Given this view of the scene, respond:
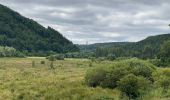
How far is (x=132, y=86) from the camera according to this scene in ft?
115

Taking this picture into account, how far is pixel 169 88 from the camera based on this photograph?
3519 cm

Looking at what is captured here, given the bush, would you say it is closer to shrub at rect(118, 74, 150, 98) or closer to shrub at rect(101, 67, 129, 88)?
shrub at rect(118, 74, 150, 98)

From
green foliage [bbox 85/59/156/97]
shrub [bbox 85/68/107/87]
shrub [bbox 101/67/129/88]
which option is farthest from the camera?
shrub [bbox 85/68/107/87]

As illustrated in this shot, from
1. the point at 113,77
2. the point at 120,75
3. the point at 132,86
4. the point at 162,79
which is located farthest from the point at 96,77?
the point at 162,79

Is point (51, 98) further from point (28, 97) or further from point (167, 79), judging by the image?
point (167, 79)

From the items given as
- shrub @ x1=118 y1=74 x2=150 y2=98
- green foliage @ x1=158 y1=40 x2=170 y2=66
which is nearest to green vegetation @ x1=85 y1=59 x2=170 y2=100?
shrub @ x1=118 y1=74 x2=150 y2=98

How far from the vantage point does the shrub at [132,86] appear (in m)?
34.7

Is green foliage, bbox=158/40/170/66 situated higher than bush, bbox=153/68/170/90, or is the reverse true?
green foliage, bbox=158/40/170/66

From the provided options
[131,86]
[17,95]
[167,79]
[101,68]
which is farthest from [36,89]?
[167,79]

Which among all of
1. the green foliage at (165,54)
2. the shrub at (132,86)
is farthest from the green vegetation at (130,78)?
the green foliage at (165,54)

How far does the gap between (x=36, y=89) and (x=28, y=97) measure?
4787mm

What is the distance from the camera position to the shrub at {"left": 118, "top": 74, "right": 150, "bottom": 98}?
34.7 m

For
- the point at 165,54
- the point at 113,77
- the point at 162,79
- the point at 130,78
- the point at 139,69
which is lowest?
the point at 162,79

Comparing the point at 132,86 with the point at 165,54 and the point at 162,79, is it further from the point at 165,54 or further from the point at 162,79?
the point at 165,54
